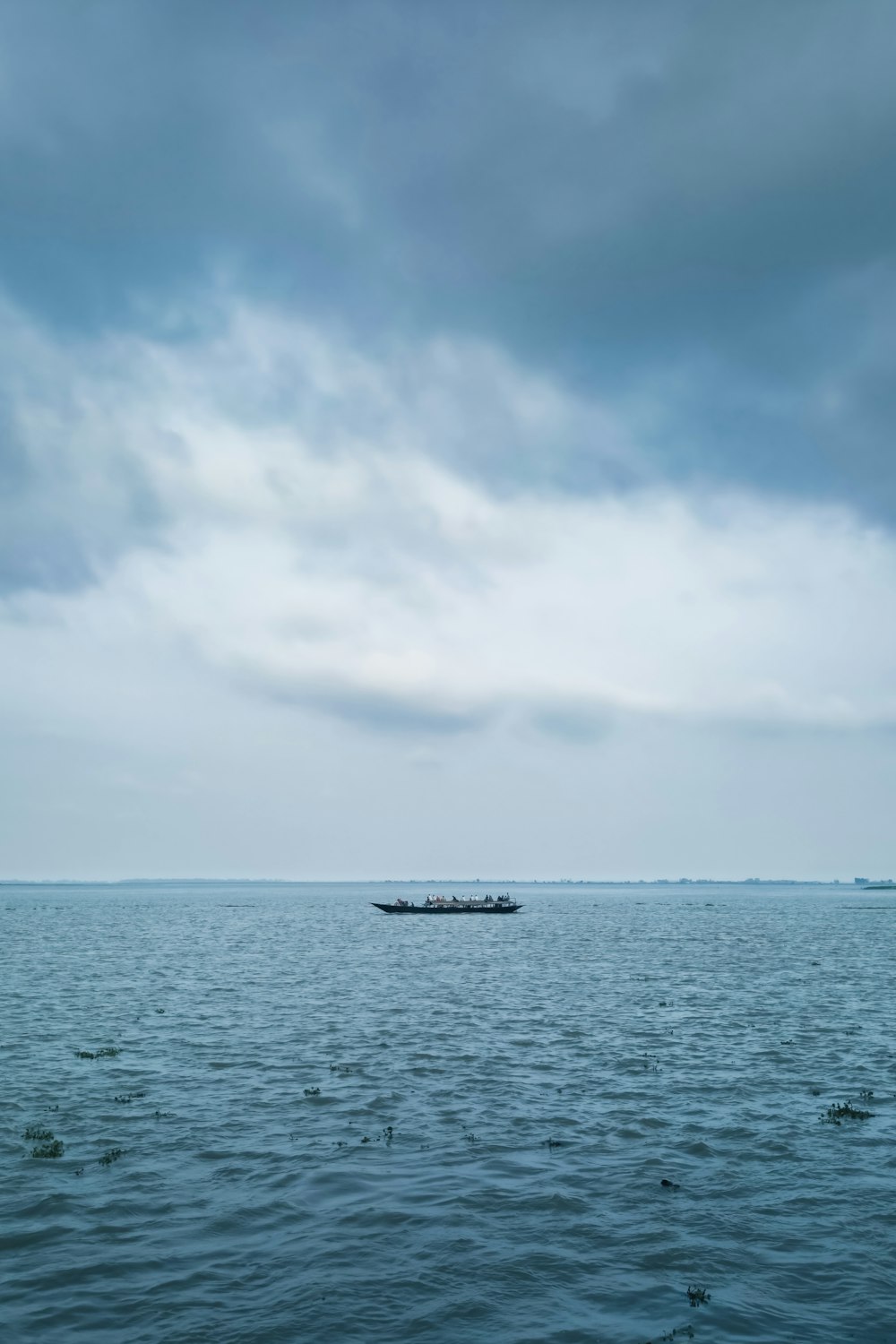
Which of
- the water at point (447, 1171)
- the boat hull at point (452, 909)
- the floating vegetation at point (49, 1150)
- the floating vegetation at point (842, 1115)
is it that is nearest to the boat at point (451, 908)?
the boat hull at point (452, 909)

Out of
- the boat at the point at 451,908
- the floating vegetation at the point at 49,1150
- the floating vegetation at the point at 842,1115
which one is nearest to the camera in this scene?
the floating vegetation at the point at 49,1150

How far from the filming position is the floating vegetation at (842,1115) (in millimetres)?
26453

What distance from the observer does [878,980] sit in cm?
6306

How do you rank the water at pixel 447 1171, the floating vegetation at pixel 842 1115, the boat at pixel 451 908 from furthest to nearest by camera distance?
the boat at pixel 451 908, the floating vegetation at pixel 842 1115, the water at pixel 447 1171

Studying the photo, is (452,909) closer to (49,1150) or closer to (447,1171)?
(49,1150)

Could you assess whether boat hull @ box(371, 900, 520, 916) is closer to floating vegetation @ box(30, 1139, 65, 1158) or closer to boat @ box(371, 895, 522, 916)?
boat @ box(371, 895, 522, 916)

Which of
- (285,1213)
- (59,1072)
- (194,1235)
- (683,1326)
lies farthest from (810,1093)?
(59,1072)

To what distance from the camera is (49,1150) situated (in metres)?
23.7

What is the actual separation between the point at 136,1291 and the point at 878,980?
61.5 meters

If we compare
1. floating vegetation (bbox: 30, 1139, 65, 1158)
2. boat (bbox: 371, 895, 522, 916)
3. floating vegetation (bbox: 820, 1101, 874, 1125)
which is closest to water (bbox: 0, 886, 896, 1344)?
floating vegetation (bbox: 30, 1139, 65, 1158)

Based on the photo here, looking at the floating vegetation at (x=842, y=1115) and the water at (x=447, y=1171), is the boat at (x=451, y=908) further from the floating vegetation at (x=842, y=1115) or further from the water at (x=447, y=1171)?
the floating vegetation at (x=842, y=1115)

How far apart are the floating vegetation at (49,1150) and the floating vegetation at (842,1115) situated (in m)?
22.6

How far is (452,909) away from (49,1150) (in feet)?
504

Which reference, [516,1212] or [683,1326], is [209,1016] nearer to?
[516,1212]
